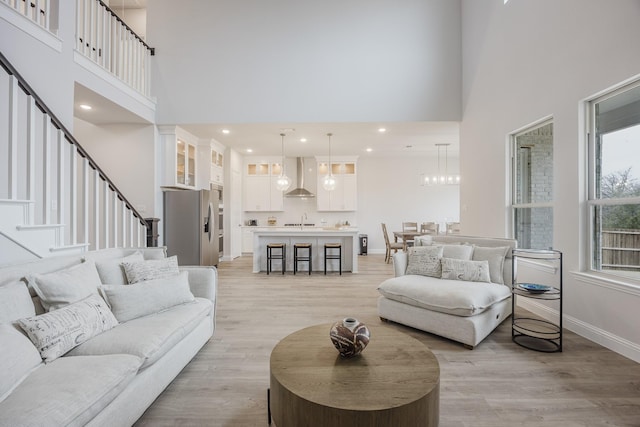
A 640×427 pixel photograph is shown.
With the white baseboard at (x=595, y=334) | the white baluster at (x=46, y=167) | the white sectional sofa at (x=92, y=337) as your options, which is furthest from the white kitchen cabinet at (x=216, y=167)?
the white baseboard at (x=595, y=334)

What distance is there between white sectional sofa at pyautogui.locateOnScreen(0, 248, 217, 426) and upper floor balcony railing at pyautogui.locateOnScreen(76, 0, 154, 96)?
346 cm

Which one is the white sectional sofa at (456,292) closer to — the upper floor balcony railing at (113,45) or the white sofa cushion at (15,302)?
the white sofa cushion at (15,302)

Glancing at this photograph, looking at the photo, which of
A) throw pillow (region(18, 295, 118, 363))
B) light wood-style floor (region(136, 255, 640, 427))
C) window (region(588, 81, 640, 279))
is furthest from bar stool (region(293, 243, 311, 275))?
window (region(588, 81, 640, 279))

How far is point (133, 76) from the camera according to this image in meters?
4.97

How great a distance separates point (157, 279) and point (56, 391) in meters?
1.20

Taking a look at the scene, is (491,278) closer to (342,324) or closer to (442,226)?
(342,324)

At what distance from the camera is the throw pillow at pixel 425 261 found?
3294 millimetres

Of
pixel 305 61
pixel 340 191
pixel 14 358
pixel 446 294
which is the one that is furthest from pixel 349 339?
pixel 340 191

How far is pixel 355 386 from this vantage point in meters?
1.40

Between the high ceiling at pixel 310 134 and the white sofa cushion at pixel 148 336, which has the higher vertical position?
the high ceiling at pixel 310 134

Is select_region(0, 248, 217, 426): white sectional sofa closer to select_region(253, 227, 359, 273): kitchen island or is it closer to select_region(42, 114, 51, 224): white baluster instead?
select_region(42, 114, 51, 224): white baluster

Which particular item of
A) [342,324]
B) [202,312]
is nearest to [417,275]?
[342,324]

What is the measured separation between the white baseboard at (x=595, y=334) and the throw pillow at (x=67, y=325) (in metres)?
4.00

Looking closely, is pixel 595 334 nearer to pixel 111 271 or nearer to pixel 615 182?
pixel 615 182
